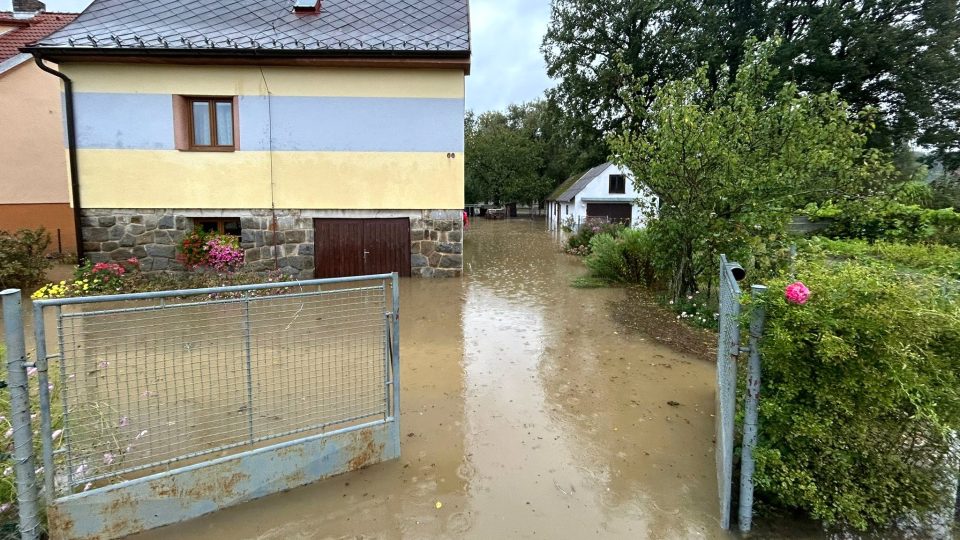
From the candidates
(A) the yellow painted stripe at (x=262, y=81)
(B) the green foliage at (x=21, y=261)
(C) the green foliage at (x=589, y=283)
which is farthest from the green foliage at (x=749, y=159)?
(B) the green foliage at (x=21, y=261)

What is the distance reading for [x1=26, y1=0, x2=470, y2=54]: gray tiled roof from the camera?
10047 millimetres

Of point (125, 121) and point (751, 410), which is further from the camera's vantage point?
point (125, 121)

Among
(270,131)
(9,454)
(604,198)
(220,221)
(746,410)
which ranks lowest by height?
(9,454)

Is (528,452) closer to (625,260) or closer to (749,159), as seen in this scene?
(749,159)

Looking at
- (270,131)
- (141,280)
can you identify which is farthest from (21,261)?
(270,131)

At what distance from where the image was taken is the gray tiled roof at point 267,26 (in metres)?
10.0

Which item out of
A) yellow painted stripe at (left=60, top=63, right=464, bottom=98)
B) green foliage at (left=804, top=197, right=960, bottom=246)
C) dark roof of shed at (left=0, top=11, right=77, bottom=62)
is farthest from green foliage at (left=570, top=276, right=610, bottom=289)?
dark roof of shed at (left=0, top=11, right=77, bottom=62)

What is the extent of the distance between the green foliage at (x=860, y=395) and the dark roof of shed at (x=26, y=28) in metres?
18.8

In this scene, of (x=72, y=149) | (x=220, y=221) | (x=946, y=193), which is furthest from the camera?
(x=946, y=193)

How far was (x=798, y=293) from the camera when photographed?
257cm

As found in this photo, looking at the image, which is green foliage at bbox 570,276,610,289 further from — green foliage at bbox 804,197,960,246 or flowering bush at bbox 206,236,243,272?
flowering bush at bbox 206,236,243,272

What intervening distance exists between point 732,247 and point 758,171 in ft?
3.81

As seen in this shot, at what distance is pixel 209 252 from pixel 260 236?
110 cm

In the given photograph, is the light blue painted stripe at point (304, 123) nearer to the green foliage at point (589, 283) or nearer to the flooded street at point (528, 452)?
the green foliage at point (589, 283)
